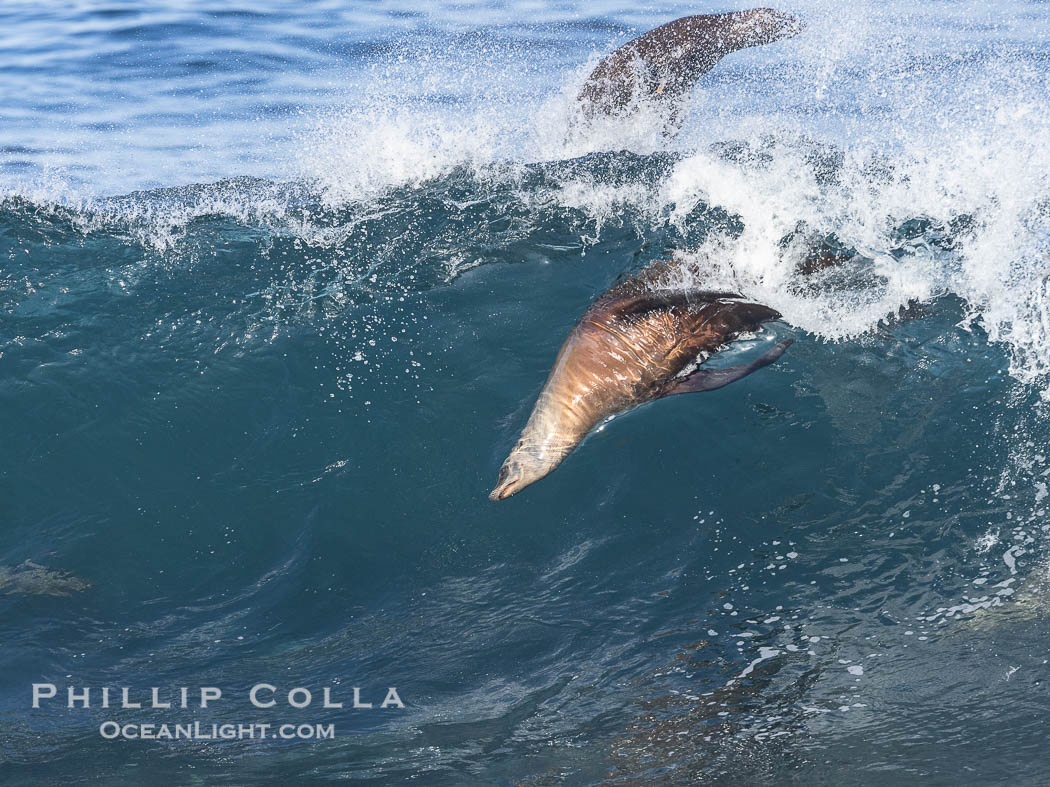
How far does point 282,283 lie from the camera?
6645mm

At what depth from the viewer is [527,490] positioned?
5.25 metres

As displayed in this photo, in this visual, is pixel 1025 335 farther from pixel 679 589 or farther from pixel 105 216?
pixel 105 216

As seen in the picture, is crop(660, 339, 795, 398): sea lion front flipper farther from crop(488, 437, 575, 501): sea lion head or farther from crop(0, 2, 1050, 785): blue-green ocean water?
crop(488, 437, 575, 501): sea lion head

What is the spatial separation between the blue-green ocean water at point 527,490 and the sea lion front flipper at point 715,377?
0.43 metres

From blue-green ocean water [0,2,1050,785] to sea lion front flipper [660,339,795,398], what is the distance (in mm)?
435

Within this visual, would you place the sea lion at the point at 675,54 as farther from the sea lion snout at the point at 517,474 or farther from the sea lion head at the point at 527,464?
the sea lion snout at the point at 517,474

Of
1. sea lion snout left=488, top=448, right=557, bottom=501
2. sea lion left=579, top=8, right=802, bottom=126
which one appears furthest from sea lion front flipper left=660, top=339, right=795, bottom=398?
sea lion left=579, top=8, right=802, bottom=126

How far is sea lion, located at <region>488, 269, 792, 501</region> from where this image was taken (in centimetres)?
479

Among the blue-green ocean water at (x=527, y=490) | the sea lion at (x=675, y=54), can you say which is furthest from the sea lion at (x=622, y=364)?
the sea lion at (x=675, y=54)

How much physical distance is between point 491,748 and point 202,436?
2.74 m

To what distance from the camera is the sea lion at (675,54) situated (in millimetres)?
7824

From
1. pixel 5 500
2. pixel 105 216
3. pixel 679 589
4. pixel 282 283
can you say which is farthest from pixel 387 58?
pixel 679 589

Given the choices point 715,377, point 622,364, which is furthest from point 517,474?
point 715,377

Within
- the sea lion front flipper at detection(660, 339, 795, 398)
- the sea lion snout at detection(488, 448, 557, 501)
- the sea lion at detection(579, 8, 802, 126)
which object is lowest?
the sea lion snout at detection(488, 448, 557, 501)
